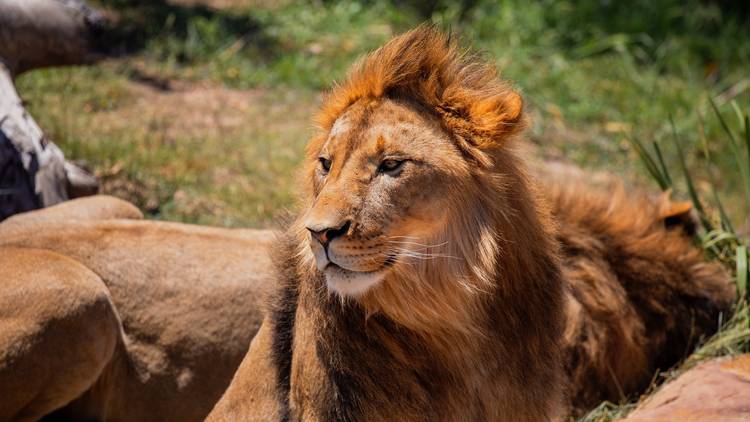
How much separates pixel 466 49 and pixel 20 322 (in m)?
2.03

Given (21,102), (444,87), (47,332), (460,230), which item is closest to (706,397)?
(460,230)

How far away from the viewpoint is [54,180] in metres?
4.89

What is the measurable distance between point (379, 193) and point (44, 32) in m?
3.13

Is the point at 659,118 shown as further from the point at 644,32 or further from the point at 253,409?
the point at 253,409

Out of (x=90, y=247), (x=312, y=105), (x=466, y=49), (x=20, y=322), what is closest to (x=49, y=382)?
(x=20, y=322)

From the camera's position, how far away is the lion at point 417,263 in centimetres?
279

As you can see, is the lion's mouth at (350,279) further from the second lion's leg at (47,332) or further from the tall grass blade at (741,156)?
the tall grass blade at (741,156)

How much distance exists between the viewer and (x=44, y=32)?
5160 mm

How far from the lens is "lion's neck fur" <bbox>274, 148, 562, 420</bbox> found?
2902mm

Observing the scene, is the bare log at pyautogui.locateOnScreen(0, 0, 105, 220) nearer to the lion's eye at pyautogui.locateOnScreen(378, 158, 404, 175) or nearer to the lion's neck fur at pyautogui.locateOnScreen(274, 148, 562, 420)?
the lion's neck fur at pyautogui.locateOnScreen(274, 148, 562, 420)

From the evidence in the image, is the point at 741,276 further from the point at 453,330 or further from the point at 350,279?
the point at 350,279

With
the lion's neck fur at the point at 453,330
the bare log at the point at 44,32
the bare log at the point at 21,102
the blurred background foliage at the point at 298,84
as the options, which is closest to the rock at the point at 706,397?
the lion's neck fur at the point at 453,330

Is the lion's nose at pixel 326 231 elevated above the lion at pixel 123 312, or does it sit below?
above

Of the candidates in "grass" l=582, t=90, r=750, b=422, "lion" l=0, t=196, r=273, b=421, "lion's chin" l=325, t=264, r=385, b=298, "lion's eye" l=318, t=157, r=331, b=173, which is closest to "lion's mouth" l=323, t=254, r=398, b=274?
"lion's chin" l=325, t=264, r=385, b=298
